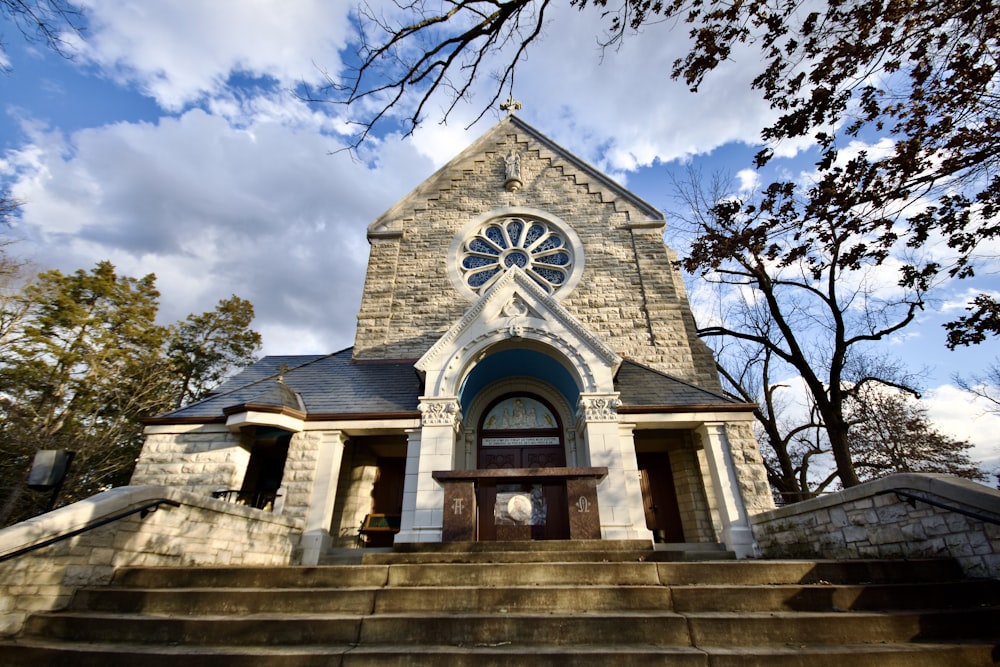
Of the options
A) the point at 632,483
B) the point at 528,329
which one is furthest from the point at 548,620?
the point at 528,329

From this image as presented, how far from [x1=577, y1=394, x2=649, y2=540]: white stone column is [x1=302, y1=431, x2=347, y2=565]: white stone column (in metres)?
4.66

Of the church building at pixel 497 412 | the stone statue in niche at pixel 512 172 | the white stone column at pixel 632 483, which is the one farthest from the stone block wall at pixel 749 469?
the stone statue in niche at pixel 512 172

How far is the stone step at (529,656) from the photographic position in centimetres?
277

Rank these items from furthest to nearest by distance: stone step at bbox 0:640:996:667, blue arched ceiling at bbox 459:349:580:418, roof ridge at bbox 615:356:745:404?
roof ridge at bbox 615:356:745:404 → blue arched ceiling at bbox 459:349:580:418 → stone step at bbox 0:640:996:667

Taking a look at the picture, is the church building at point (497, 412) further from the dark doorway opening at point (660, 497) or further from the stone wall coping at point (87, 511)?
the stone wall coping at point (87, 511)

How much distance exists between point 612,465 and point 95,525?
21.8ft

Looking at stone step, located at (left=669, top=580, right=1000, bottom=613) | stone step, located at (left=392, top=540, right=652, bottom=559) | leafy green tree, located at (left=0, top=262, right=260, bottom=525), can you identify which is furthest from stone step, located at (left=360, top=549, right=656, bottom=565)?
leafy green tree, located at (left=0, top=262, right=260, bottom=525)

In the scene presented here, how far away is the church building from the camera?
7273 millimetres

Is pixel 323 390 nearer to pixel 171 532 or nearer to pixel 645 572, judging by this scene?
pixel 171 532

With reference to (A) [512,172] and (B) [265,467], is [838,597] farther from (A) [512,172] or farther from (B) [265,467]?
(A) [512,172]

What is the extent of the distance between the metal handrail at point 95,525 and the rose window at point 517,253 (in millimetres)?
8362

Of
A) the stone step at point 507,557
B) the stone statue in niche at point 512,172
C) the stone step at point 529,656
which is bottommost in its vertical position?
the stone step at point 529,656

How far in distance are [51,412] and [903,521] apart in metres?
22.8

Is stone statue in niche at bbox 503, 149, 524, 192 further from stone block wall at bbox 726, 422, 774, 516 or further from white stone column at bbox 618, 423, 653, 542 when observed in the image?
stone block wall at bbox 726, 422, 774, 516
